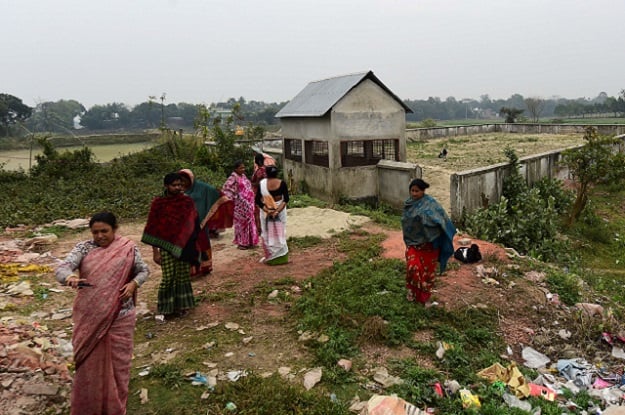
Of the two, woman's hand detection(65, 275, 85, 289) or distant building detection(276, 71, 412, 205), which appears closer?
woman's hand detection(65, 275, 85, 289)

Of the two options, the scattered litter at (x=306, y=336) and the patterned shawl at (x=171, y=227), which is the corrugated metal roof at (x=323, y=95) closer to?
the patterned shawl at (x=171, y=227)

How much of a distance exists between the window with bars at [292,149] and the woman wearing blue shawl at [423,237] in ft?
29.2

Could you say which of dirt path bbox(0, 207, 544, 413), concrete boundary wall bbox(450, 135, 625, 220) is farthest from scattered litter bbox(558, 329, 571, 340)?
concrete boundary wall bbox(450, 135, 625, 220)

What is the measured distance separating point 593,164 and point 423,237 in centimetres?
823

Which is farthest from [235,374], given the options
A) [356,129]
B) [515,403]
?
[356,129]

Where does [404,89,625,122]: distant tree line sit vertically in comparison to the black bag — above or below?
above

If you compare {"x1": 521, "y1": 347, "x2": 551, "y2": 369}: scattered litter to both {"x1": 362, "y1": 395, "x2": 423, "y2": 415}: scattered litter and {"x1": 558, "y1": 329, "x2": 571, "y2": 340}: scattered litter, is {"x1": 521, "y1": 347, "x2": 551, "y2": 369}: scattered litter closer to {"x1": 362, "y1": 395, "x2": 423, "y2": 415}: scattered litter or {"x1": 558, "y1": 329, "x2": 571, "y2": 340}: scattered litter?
{"x1": 558, "y1": 329, "x2": 571, "y2": 340}: scattered litter

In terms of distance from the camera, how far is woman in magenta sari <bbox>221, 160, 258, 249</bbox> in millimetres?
7336

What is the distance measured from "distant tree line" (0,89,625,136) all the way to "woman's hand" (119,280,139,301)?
34.3 feet

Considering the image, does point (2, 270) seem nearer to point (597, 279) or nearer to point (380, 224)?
point (380, 224)

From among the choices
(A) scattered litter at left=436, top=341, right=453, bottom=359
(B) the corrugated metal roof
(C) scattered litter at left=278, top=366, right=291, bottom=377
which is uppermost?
(B) the corrugated metal roof

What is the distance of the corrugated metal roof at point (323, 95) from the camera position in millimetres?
11531

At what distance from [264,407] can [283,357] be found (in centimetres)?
86

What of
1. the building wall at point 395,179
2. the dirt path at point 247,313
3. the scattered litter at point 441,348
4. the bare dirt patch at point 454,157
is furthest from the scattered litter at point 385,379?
the bare dirt patch at point 454,157
